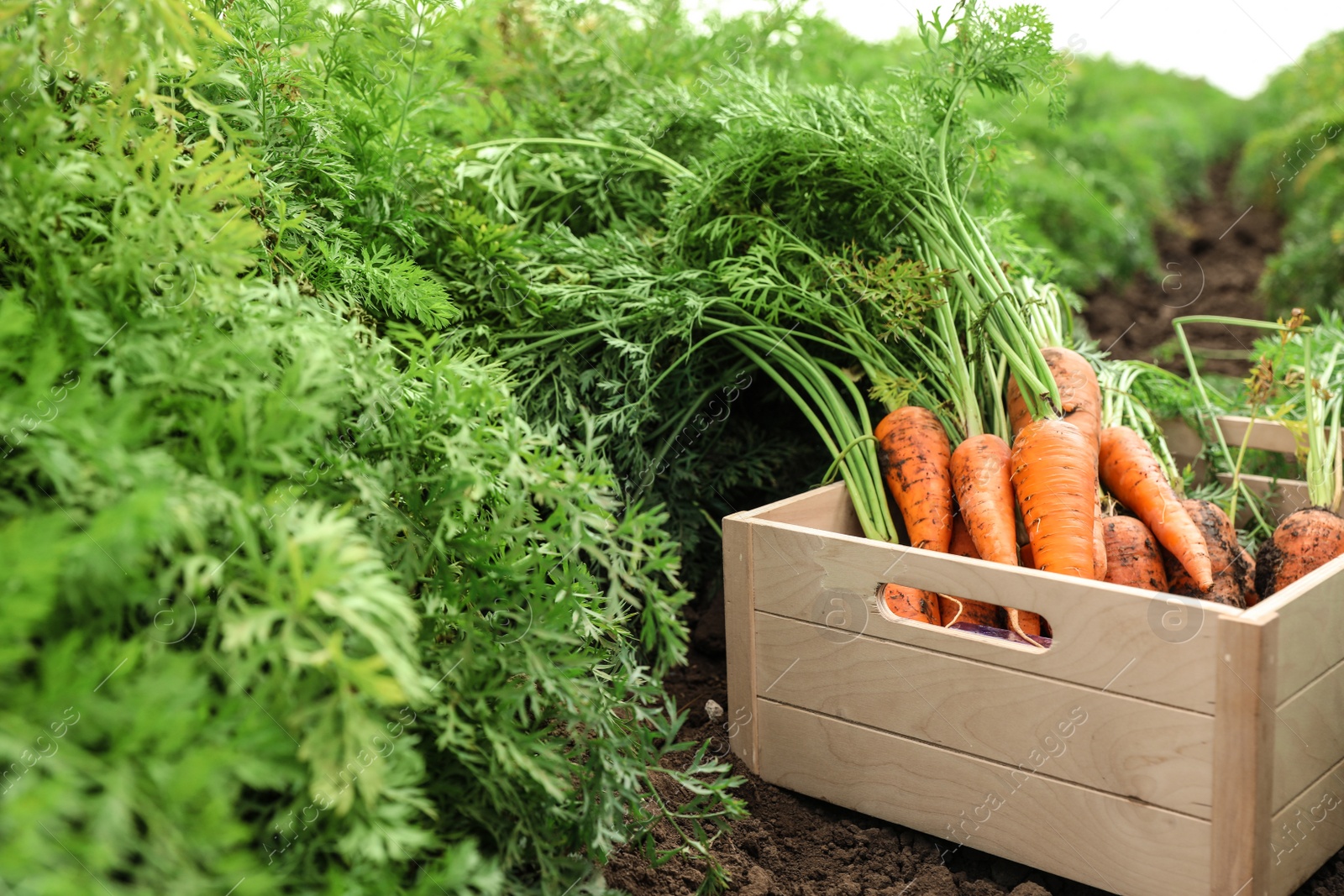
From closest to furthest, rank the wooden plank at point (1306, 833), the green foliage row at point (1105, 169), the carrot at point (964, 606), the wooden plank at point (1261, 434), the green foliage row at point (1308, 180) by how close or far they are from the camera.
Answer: the wooden plank at point (1306, 833) → the carrot at point (964, 606) → the wooden plank at point (1261, 434) → the green foliage row at point (1308, 180) → the green foliage row at point (1105, 169)

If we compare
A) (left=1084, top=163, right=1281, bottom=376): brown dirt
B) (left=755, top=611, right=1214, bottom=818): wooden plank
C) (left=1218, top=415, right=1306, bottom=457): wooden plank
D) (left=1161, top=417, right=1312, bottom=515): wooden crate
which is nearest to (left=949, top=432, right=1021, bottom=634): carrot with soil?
(left=755, top=611, right=1214, bottom=818): wooden plank

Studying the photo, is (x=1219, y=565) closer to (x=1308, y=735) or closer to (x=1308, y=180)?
(x=1308, y=735)

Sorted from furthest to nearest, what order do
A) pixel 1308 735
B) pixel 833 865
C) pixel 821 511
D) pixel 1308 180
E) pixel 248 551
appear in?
pixel 1308 180, pixel 821 511, pixel 833 865, pixel 1308 735, pixel 248 551

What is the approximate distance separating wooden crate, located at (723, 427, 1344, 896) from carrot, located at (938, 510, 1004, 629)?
21cm

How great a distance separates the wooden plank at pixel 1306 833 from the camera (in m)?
1.57

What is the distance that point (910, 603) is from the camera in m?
1.99

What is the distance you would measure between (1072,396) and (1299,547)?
54 cm

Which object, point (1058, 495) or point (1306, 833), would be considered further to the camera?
point (1058, 495)

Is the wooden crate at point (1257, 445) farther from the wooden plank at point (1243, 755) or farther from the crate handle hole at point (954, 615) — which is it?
the wooden plank at point (1243, 755)

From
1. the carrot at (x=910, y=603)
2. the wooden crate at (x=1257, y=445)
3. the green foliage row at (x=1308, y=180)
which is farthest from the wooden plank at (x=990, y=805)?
the green foliage row at (x=1308, y=180)

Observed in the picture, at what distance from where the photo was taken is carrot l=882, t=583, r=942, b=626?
198cm

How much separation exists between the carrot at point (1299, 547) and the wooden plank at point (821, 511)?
863mm

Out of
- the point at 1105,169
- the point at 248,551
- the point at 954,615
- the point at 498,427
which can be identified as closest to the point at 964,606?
the point at 954,615

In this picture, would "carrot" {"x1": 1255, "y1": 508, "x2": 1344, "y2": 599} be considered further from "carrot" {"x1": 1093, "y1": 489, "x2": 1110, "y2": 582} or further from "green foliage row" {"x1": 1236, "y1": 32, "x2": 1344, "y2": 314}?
"green foliage row" {"x1": 1236, "y1": 32, "x2": 1344, "y2": 314}
